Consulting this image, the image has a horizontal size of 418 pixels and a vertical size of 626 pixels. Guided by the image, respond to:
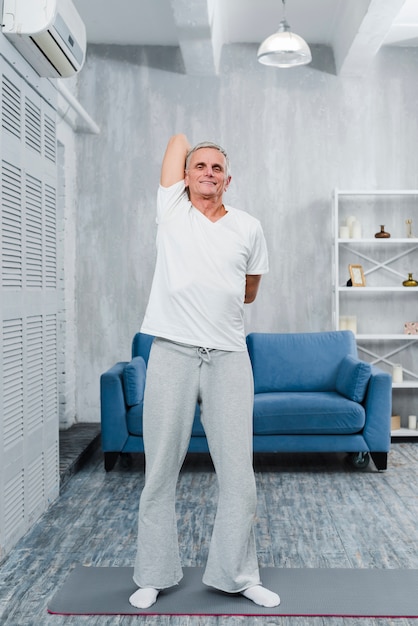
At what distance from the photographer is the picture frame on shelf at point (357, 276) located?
557 centimetres

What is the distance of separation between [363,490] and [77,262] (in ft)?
9.66

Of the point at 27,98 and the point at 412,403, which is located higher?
the point at 27,98

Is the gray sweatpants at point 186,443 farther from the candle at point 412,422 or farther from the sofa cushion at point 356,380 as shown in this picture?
the candle at point 412,422

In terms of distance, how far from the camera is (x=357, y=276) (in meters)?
5.60

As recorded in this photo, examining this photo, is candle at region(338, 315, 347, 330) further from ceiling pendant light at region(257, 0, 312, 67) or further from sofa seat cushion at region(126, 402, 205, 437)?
ceiling pendant light at region(257, 0, 312, 67)

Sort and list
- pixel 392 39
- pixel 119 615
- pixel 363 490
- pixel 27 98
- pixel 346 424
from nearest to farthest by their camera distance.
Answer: pixel 119 615
pixel 27 98
pixel 363 490
pixel 346 424
pixel 392 39

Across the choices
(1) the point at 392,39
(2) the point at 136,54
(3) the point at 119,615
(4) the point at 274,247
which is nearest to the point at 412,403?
(4) the point at 274,247

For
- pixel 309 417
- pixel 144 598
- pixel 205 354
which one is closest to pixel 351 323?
pixel 309 417

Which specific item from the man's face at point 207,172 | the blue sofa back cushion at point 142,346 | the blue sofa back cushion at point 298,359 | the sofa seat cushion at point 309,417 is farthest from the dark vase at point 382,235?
the man's face at point 207,172

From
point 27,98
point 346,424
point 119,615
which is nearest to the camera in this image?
point 119,615

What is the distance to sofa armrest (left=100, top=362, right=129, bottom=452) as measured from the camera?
4477mm

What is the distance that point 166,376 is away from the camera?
2.43 meters

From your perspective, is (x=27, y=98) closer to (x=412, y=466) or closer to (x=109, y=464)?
(x=109, y=464)

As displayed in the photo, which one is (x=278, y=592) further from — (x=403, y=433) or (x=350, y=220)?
(x=350, y=220)
